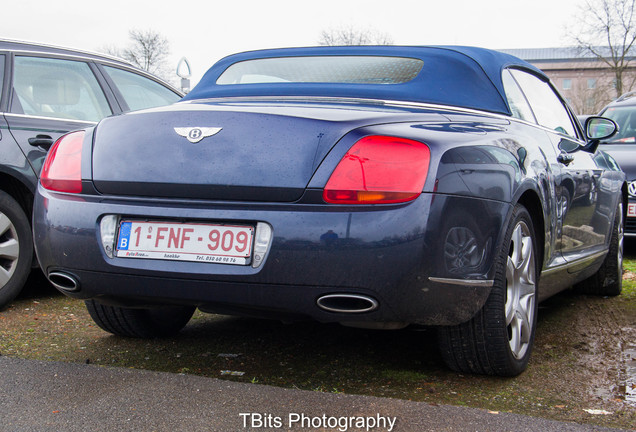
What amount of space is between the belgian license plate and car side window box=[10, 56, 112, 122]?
7.84 feet

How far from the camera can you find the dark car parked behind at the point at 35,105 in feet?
14.6

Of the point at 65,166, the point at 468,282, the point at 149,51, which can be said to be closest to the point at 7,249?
the point at 65,166

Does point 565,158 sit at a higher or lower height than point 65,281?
higher

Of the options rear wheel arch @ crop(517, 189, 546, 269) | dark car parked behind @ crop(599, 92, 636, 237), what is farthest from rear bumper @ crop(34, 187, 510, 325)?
dark car parked behind @ crop(599, 92, 636, 237)

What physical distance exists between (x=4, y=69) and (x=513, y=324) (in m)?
3.57

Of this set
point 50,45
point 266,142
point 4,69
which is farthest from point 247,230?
point 50,45

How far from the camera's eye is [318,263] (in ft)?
8.09

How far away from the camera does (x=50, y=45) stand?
5.20 m

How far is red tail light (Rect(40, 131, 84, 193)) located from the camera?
9.48 ft

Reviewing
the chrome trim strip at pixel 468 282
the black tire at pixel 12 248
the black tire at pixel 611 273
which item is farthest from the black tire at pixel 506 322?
the black tire at pixel 12 248

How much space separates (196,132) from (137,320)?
1249 millimetres

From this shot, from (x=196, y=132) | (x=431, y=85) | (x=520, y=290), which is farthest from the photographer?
(x=431, y=85)

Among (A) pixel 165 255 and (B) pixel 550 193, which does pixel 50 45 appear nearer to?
(A) pixel 165 255

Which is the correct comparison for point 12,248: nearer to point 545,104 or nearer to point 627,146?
point 545,104
